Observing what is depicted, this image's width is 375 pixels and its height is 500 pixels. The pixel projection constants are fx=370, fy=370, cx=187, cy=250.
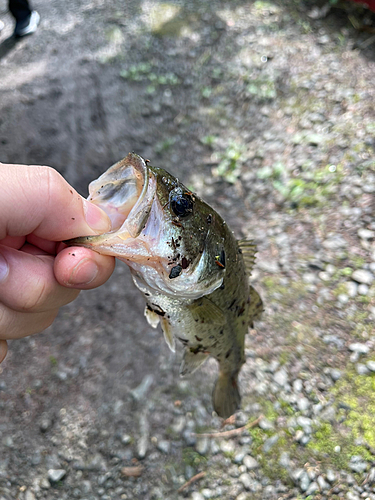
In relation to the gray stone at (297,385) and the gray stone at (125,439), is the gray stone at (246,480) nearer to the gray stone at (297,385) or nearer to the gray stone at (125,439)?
the gray stone at (297,385)

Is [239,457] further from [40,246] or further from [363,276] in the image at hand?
[40,246]

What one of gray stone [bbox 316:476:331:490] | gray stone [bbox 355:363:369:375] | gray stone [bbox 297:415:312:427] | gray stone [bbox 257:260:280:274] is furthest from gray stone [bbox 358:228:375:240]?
gray stone [bbox 316:476:331:490]

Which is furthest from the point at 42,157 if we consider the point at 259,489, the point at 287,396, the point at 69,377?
the point at 259,489

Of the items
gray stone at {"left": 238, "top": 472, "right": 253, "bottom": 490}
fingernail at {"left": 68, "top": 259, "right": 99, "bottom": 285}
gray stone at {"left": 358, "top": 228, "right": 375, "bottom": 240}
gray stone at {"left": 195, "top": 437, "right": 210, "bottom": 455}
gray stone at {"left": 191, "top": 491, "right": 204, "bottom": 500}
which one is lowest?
gray stone at {"left": 191, "top": 491, "right": 204, "bottom": 500}

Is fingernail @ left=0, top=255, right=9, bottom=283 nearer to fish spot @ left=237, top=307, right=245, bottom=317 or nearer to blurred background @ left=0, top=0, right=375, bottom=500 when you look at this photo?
fish spot @ left=237, top=307, right=245, bottom=317

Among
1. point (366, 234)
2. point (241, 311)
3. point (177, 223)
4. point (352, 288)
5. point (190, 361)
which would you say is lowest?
point (352, 288)

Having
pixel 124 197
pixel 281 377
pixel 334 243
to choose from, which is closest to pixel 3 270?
pixel 124 197

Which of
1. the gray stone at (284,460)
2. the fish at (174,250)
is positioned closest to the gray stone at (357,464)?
the gray stone at (284,460)

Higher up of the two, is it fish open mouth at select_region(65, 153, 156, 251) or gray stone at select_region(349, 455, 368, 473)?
fish open mouth at select_region(65, 153, 156, 251)
